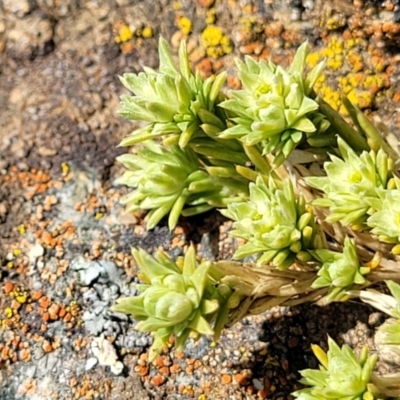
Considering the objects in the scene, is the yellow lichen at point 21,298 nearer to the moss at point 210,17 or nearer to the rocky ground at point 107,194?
the rocky ground at point 107,194

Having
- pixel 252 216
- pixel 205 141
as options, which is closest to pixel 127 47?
pixel 205 141

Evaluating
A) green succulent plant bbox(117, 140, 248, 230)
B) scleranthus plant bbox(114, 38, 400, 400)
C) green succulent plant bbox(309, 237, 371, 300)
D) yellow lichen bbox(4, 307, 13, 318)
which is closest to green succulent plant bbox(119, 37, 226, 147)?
scleranthus plant bbox(114, 38, 400, 400)

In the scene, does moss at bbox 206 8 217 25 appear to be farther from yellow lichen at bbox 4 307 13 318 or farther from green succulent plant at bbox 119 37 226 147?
yellow lichen at bbox 4 307 13 318

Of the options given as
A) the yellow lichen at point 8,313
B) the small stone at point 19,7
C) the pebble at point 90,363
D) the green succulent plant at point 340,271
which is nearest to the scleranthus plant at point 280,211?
the green succulent plant at point 340,271

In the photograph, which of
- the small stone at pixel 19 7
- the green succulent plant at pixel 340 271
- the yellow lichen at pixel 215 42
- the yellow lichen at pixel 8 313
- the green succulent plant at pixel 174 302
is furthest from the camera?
the small stone at pixel 19 7

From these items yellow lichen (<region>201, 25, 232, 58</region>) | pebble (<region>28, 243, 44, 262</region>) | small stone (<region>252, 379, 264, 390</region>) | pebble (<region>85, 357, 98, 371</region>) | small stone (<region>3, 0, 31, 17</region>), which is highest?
small stone (<region>3, 0, 31, 17</region>)

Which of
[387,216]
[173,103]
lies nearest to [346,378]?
[387,216]
